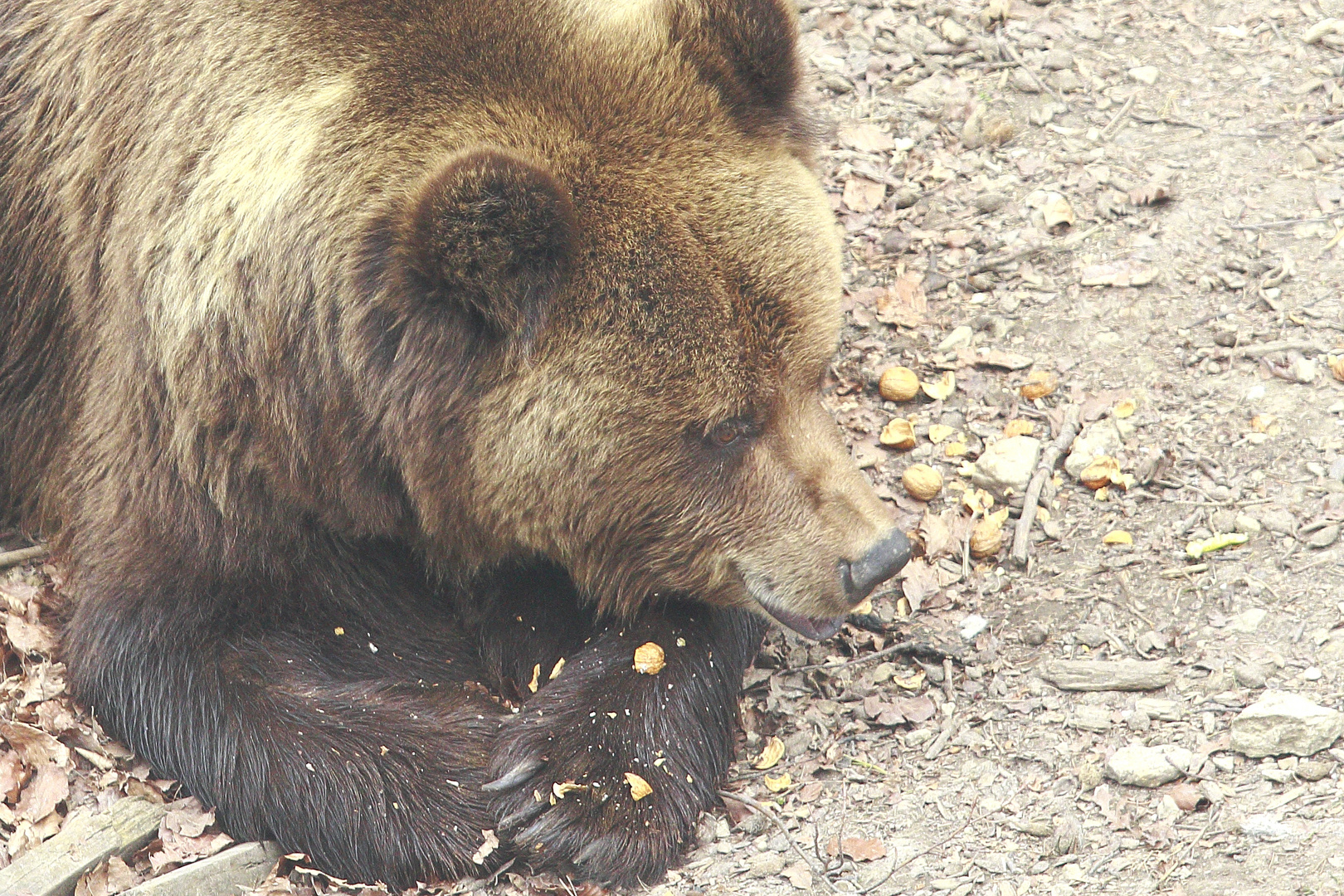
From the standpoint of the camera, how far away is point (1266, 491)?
203 inches

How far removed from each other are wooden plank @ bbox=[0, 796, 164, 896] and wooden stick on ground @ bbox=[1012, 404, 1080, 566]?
3208 mm

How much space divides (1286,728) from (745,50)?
2.63 meters

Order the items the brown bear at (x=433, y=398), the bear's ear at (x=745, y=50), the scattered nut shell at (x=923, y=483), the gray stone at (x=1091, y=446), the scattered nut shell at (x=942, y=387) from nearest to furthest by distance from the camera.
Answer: the brown bear at (x=433, y=398) → the bear's ear at (x=745, y=50) → the gray stone at (x=1091, y=446) → the scattered nut shell at (x=923, y=483) → the scattered nut shell at (x=942, y=387)

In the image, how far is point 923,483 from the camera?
18.6ft

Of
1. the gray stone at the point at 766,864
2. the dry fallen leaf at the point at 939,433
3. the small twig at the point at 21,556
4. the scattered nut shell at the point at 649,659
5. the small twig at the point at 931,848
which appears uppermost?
the small twig at the point at 21,556

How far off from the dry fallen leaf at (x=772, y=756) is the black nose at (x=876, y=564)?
29.3 inches

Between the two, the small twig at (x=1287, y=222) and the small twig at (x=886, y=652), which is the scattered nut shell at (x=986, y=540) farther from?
the small twig at (x=1287, y=222)

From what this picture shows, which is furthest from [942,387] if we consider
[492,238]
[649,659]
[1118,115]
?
[492,238]

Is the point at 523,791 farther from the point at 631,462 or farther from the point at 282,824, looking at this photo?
the point at 631,462

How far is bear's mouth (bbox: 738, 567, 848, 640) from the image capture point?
4.59 metres

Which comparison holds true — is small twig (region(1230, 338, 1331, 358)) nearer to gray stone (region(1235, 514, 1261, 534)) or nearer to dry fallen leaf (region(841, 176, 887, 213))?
gray stone (region(1235, 514, 1261, 534))

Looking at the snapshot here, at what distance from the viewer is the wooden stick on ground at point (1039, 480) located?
5.30 metres

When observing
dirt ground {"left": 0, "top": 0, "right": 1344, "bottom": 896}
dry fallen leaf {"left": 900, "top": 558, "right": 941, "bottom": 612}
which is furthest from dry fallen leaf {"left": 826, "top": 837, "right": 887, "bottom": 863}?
dry fallen leaf {"left": 900, "top": 558, "right": 941, "bottom": 612}

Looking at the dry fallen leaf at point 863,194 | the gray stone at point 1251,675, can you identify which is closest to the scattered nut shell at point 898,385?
the dry fallen leaf at point 863,194
